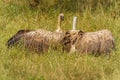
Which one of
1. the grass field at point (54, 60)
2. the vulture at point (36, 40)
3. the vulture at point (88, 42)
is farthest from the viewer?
the vulture at point (36, 40)

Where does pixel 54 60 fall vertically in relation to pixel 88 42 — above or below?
below

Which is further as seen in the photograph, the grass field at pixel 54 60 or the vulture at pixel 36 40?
the vulture at pixel 36 40

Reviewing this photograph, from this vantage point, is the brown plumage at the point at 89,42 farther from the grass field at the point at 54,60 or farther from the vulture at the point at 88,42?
the grass field at the point at 54,60

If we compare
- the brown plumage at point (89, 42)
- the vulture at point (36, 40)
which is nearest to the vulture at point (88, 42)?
the brown plumage at point (89, 42)

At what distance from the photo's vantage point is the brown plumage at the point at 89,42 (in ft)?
28.1

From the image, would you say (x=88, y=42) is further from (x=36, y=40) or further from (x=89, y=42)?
(x=36, y=40)

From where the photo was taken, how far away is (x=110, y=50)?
8.44m

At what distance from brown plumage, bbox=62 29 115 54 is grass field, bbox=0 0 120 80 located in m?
0.20

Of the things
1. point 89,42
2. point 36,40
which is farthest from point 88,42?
point 36,40

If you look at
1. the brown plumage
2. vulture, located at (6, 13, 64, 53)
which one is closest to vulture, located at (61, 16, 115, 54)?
the brown plumage

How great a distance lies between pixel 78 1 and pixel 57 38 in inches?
120

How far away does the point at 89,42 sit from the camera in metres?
8.66

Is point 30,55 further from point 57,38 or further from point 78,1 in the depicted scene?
point 78,1

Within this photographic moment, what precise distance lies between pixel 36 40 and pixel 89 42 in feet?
3.21
